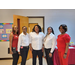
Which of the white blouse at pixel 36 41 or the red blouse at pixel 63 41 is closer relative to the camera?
the red blouse at pixel 63 41

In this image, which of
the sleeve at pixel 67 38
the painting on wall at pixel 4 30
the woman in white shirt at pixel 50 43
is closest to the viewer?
the sleeve at pixel 67 38

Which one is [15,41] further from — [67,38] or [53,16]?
[53,16]

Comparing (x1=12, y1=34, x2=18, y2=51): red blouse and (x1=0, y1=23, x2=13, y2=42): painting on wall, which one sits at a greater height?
(x1=0, y1=23, x2=13, y2=42): painting on wall

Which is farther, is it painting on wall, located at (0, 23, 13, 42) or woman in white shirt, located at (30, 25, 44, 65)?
painting on wall, located at (0, 23, 13, 42)

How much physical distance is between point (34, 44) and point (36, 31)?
0.37m

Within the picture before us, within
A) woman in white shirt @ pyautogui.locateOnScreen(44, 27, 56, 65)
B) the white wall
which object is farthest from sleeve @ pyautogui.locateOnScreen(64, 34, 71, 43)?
the white wall

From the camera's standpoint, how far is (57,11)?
3.15 metres

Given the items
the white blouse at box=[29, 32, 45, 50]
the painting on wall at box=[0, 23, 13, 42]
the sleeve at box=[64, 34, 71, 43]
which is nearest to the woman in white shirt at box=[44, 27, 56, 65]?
the white blouse at box=[29, 32, 45, 50]

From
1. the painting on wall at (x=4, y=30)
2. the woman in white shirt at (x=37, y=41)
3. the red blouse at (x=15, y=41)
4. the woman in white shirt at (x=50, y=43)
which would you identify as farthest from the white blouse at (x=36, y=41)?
the painting on wall at (x=4, y=30)

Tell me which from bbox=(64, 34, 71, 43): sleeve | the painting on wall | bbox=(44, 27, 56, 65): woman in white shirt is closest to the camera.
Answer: bbox=(64, 34, 71, 43): sleeve

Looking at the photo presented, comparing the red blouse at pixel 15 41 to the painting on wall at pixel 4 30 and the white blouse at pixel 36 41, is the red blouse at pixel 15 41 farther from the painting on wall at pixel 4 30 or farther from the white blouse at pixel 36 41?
the painting on wall at pixel 4 30

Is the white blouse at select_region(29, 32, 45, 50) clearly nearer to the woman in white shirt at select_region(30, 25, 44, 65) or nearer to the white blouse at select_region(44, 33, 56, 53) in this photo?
the woman in white shirt at select_region(30, 25, 44, 65)

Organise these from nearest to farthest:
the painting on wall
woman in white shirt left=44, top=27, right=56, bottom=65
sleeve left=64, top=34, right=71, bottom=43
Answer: sleeve left=64, top=34, right=71, bottom=43
woman in white shirt left=44, top=27, right=56, bottom=65
the painting on wall

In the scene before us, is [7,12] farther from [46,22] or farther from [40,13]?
[46,22]
